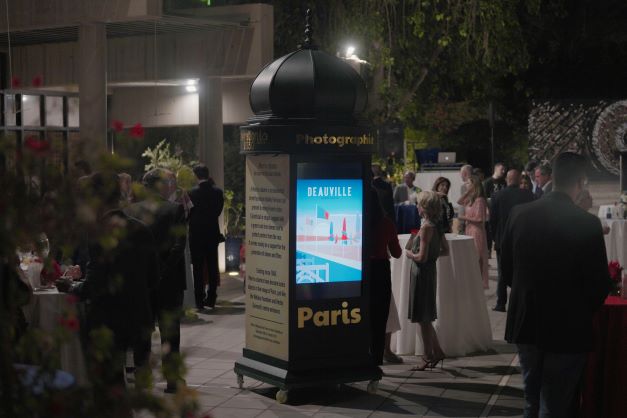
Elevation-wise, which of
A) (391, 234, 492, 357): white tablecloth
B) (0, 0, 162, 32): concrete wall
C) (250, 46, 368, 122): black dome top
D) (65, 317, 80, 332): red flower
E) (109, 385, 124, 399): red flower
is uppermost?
(0, 0, 162, 32): concrete wall

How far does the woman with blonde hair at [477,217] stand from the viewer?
15609 millimetres

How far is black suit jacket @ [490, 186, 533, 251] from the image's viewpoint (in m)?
13.7

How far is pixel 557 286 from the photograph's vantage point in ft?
19.7

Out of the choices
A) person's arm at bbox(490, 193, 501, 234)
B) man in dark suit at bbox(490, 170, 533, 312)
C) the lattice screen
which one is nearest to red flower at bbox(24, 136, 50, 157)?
man in dark suit at bbox(490, 170, 533, 312)

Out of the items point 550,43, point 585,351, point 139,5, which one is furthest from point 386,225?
point 550,43

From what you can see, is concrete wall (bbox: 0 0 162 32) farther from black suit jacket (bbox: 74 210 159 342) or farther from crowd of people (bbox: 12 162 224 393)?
black suit jacket (bbox: 74 210 159 342)

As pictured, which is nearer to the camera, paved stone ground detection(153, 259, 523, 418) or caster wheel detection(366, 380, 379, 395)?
paved stone ground detection(153, 259, 523, 418)

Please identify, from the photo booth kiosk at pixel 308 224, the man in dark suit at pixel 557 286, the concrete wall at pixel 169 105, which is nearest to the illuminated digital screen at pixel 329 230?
the photo booth kiosk at pixel 308 224

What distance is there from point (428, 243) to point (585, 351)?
3810 millimetres

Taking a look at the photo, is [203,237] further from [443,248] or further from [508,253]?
[508,253]

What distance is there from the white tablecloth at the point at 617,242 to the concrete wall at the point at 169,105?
6.24m

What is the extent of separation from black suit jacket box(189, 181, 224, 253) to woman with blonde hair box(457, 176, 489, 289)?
3691mm

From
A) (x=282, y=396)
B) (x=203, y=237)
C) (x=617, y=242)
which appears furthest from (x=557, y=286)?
(x=617, y=242)

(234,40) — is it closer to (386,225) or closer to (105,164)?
(386,225)
